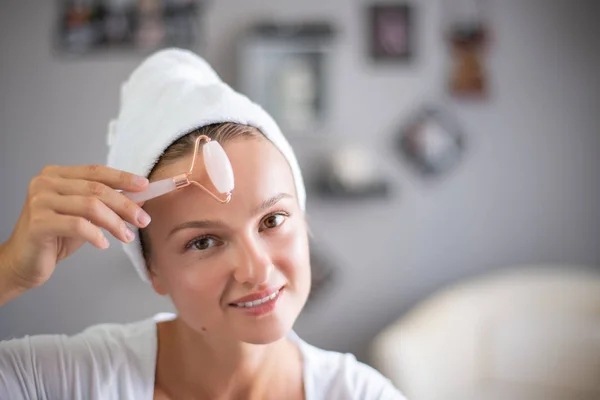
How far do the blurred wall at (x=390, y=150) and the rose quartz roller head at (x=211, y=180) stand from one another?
1814 mm

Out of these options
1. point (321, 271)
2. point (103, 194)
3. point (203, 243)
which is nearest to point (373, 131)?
point (321, 271)

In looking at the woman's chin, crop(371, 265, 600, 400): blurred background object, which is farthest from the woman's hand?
crop(371, 265, 600, 400): blurred background object

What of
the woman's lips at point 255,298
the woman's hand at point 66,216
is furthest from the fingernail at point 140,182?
the woman's lips at point 255,298

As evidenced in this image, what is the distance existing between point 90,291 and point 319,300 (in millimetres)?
993

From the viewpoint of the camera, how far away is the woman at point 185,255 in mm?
829

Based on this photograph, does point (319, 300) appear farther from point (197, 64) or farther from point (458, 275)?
point (197, 64)

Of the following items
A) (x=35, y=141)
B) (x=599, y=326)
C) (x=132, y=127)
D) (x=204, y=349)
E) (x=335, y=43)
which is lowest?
(x=599, y=326)

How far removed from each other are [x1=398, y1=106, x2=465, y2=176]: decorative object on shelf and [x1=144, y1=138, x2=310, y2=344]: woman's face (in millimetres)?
1810

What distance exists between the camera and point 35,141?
2.61m

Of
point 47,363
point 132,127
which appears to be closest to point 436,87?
point 132,127

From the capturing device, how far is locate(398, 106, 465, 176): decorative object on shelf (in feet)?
8.72

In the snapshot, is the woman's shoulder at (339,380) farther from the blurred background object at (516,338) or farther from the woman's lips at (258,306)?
the blurred background object at (516,338)

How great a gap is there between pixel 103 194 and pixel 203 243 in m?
0.16

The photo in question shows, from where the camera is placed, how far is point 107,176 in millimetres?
821
